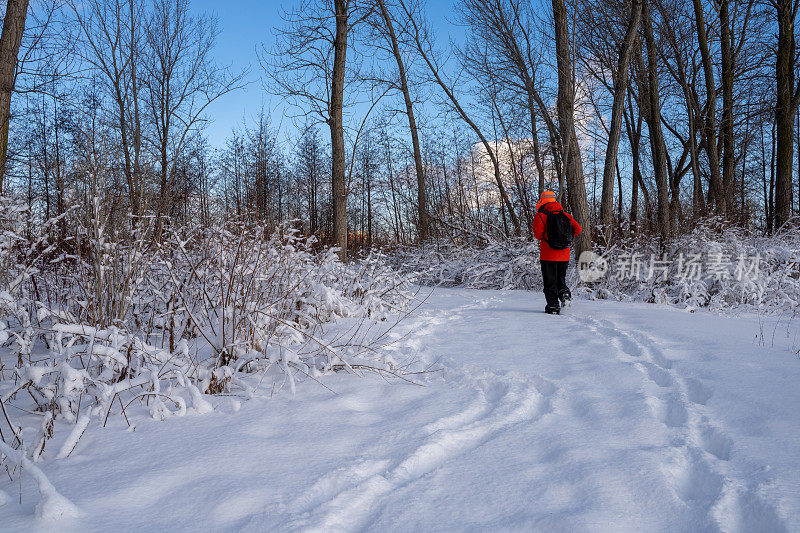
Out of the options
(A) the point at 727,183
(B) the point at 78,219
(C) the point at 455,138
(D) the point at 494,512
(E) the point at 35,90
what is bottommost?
(D) the point at 494,512

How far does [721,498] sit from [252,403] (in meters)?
2.30

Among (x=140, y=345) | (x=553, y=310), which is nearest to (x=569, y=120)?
(x=553, y=310)

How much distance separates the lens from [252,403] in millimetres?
2779

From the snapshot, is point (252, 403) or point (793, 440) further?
point (252, 403)

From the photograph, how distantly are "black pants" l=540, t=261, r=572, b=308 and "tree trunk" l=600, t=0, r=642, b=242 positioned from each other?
375 cm

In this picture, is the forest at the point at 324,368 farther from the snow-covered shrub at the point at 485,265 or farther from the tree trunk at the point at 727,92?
the tree trunk at the point at 727,92

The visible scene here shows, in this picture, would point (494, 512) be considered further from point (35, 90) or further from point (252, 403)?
point (35, 90)

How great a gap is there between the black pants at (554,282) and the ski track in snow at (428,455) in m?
3.70

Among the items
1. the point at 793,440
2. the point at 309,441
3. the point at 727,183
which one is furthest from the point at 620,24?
the point at 309,441

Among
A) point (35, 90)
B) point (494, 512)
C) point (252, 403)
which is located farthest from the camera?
point (35, 90)

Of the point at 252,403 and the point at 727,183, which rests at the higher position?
the point at 727,183

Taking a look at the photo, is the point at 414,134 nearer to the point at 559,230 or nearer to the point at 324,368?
the point at 559,230

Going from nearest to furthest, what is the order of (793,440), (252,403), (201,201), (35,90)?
1. (793,440)
2. (252,403)
3. (201,201)
4. (35,90)

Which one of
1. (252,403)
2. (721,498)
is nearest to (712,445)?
(721,498)
